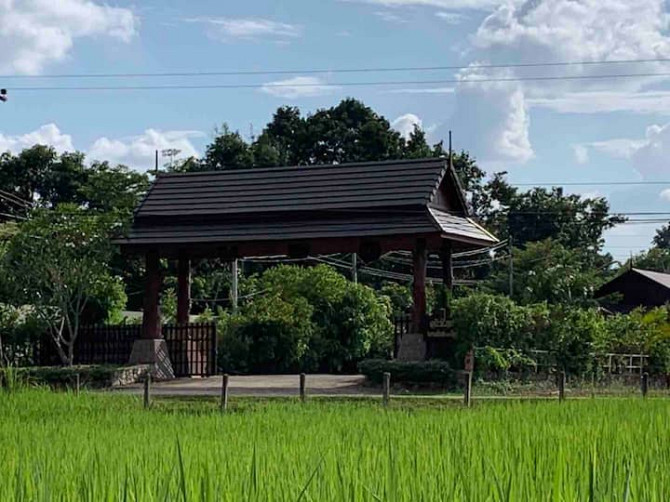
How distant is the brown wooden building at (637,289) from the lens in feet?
130

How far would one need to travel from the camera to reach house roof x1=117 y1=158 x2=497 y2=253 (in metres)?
21.2

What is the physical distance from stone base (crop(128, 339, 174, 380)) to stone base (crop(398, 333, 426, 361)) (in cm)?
526

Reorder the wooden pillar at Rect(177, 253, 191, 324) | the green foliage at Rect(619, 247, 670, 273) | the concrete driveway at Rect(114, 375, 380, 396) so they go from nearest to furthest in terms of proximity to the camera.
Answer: the concrete driveway at Rect(114, 375, 380, 396), the wooden pillar at Rect(177, 253, 191, 324), the green foliage at Rect(619, 247, 670, 273)

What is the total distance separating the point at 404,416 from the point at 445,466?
6054mm

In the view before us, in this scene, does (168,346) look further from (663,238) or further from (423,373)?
(663,238)

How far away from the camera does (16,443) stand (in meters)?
8.58

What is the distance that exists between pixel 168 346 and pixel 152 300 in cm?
116

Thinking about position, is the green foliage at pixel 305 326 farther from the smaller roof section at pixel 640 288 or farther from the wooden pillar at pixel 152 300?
the smaller roof section at pixel 640 288

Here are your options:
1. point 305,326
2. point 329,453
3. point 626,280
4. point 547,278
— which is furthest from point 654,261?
point 329,453

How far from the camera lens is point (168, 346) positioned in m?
23.2

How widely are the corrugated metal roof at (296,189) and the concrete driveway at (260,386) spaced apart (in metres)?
3.46

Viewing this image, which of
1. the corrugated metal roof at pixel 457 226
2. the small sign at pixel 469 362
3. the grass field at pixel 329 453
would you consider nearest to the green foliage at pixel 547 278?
the corrugated metal roof at pixel 457 226

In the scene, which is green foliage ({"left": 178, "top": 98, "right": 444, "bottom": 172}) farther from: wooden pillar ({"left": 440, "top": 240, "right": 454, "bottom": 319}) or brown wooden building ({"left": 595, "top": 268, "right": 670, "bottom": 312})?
wooden pillar ({"left": 440, "top": 240, "right": 454, "bottom": 319})

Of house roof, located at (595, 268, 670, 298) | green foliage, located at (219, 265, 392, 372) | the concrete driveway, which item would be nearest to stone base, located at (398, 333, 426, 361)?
the concrete driveway
